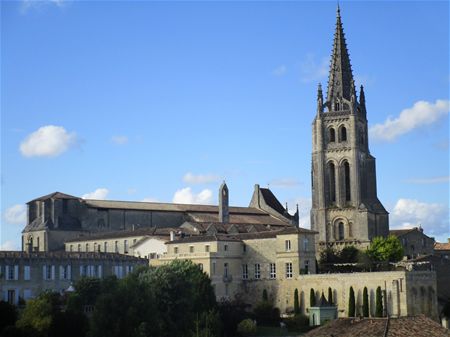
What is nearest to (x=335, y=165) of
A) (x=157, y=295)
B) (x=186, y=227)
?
(x=186, y=227)

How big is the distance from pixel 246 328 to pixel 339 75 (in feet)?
144

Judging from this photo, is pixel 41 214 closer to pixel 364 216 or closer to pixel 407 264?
pixel 364 216

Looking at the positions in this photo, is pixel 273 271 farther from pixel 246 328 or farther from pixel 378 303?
pixel 378 303

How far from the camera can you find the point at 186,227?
101 metres

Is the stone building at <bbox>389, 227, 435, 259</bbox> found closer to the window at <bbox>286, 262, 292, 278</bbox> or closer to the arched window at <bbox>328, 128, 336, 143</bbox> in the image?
the arched window at <bbox>328, 128, 336, 143</bbox>

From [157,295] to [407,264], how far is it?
1016 inches

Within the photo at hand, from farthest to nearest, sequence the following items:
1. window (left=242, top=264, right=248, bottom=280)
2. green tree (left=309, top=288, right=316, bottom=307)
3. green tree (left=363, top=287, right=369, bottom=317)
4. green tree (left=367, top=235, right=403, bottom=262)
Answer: green tree (left=367, top=235, right=403, bottom=262), window (left=242, top=264, right=248, bottom=280), green tree (left=309, top=288, right=316, bottom=307), green tree (left=363, top=287, right=369, bottom=317)

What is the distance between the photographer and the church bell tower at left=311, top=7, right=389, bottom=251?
103 m

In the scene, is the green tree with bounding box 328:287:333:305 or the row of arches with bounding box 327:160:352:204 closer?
the green tree with bounding box 328:287:333:305

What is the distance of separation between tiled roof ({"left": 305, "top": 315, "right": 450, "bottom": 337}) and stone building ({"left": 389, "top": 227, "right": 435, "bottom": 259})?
205 ft

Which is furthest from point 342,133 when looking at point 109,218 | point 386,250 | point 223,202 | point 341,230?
point 109,218

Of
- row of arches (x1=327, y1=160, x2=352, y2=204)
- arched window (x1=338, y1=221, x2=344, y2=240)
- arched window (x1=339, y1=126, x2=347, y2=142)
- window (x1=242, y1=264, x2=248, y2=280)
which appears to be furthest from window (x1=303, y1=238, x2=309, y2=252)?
arched window (x1=339, y1=126, x2=347, y2=142)

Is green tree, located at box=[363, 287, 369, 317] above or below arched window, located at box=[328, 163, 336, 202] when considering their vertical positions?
below

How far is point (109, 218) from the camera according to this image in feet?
355
